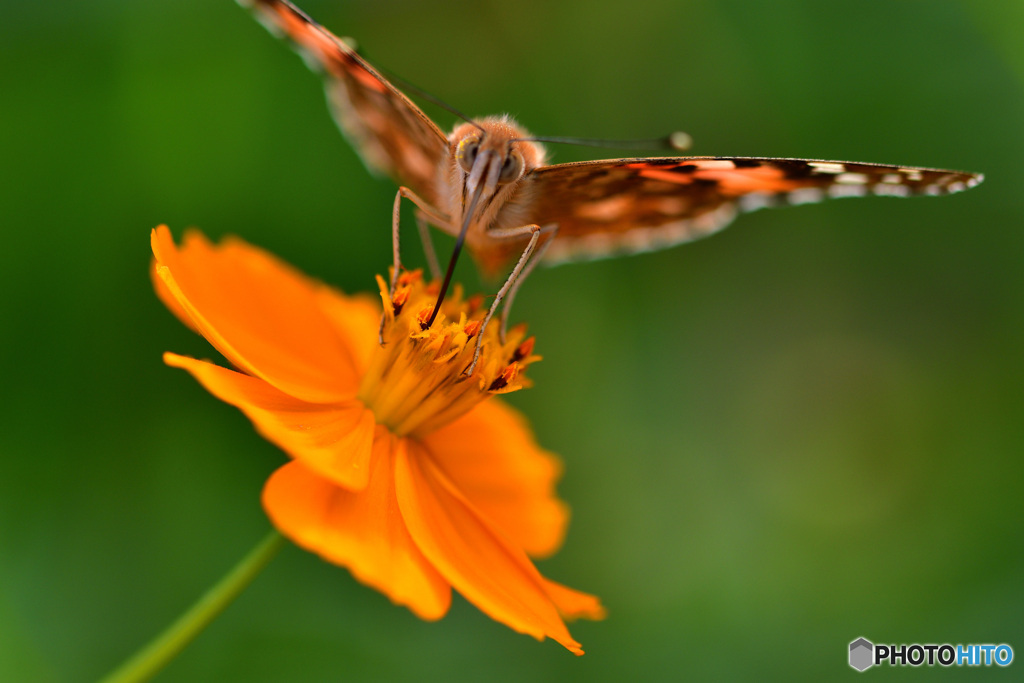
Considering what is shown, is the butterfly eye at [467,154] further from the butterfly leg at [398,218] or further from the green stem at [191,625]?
the green stem at [191,625]

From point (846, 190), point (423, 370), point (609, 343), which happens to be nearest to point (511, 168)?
point (423, 370)

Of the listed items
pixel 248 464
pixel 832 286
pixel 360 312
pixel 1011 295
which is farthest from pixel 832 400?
pixel 248 464

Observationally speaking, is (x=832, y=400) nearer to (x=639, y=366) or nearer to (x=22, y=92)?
(x=639, y=366)

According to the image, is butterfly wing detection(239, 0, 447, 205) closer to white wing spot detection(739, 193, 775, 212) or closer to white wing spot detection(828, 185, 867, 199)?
white wing spot detection(739, 193, 775, 212)

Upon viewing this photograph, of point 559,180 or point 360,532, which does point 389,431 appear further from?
point 559,180

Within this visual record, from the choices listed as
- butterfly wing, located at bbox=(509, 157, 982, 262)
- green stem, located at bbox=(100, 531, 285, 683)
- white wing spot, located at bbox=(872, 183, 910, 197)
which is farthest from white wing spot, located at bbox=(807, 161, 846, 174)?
green stem, located at bbox=(100, 531, 285, 683)

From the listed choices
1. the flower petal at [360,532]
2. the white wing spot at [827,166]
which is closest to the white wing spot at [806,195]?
the white wing spot at [827,166]
